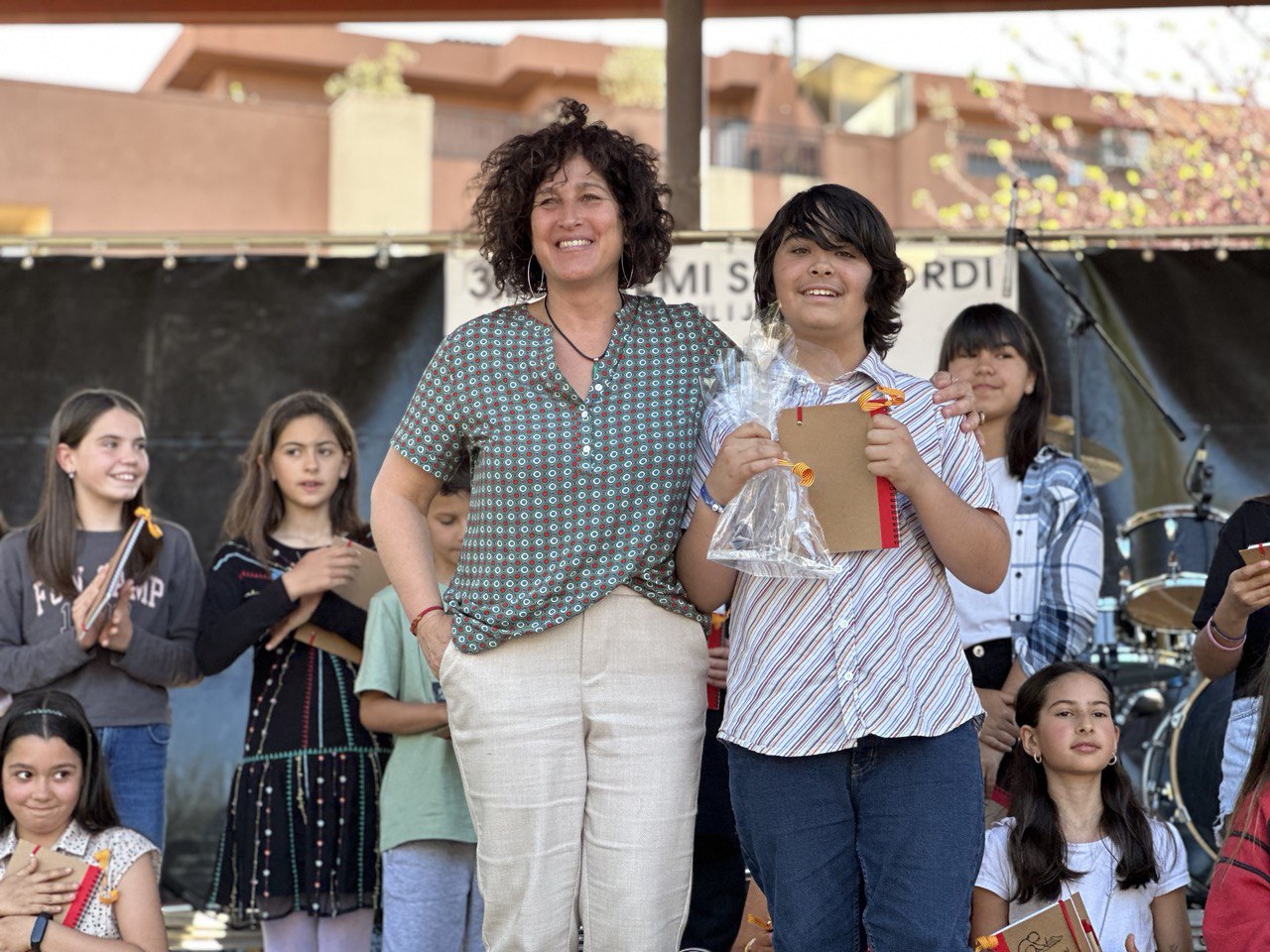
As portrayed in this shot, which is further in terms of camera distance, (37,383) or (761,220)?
(761,220)

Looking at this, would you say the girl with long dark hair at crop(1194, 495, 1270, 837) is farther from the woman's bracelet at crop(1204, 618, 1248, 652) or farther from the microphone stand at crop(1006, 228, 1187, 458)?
the microphone stand at crop(1006, 228, 1187, 458)

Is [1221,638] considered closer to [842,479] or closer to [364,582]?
[842,479]

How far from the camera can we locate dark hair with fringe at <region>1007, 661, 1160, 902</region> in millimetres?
3561

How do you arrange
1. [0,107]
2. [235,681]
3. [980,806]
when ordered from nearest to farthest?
[980,806] < [235,681] < [0,107]

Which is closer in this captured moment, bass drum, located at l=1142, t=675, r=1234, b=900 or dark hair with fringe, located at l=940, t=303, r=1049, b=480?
dark hair with fringe, located at l=940, t=303, r=1049, b=480

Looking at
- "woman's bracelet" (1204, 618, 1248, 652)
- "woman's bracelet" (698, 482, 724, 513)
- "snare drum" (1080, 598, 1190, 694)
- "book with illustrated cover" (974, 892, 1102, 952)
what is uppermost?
"woman's bracelet" (698, 482, 724, 513)

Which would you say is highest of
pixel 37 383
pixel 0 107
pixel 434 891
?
pixel 0 107

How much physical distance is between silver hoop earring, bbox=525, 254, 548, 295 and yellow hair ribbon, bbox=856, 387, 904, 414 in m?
0.69

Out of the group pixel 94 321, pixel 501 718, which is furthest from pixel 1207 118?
pixel 501 718

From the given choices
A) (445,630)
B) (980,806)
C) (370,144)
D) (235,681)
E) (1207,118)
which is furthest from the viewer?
(370,144)

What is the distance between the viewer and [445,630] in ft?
8.81

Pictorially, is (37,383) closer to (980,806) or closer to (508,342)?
(508,342)

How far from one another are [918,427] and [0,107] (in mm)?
14980

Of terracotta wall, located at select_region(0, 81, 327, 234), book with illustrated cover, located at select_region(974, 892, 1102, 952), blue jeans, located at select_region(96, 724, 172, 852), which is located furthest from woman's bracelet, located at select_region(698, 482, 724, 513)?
terracotta wall, located at select_region(0, 81, 327, 234)
